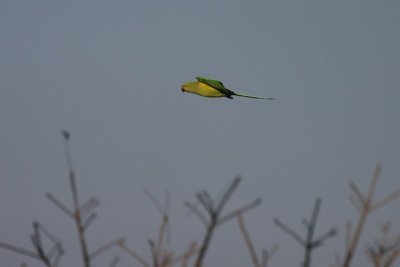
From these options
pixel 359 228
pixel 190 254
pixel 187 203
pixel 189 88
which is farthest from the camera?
pixel 189 88

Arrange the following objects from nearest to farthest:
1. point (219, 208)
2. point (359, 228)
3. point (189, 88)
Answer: point (359, 228) < point (219, 208) < point (189, 88)

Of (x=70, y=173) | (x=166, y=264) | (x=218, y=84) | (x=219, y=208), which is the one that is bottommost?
(x=166, y=264)

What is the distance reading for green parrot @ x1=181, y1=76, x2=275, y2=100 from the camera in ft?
17.9

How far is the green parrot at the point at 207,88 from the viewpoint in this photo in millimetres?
5454

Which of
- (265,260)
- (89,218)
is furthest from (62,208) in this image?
(265,260)

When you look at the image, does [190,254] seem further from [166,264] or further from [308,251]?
[308,251]

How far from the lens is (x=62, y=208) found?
520cm

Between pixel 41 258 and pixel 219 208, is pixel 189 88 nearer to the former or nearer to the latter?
pixel 219 208

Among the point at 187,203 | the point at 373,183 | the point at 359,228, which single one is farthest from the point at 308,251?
the point at 187,203

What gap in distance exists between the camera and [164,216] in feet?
18.4

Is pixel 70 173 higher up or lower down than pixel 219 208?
higher up

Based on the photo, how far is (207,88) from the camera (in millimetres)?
5527

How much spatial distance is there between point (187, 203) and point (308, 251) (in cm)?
134

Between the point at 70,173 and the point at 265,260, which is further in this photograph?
the point at 70,173
